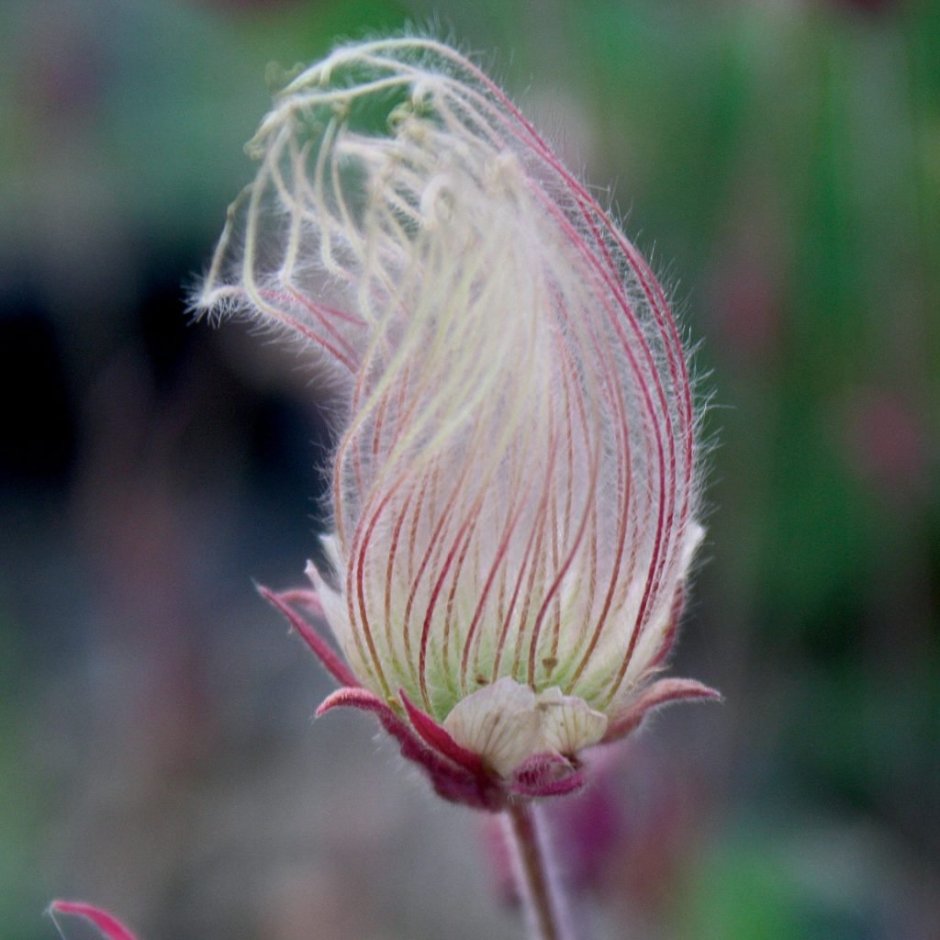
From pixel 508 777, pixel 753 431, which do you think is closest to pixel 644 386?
pixel 508 777

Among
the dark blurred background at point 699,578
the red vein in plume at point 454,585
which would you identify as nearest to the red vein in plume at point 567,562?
the red vein in plume at point 454,585

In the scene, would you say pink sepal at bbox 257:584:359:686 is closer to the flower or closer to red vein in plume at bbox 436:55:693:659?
the flower

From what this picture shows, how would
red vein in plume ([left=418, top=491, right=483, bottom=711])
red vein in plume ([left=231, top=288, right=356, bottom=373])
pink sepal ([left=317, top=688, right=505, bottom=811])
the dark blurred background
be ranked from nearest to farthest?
pink sepal ([left=317, top=688, right=505, bottom=811]) < red vein in plume ([left=418, top=491, right=483, bottom=711]) < red vein in plume ([left=231, top=288, right=356, bottom=373]) < the dark blurred background

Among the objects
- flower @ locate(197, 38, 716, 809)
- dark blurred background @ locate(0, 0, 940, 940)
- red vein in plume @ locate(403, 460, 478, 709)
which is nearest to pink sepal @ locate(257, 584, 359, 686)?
flower @ locate(197, 38, 716, 809)

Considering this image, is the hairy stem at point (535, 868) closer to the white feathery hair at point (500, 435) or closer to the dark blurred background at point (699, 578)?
the white feathery hair at point (500, 435)

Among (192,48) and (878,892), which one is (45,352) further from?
(878,892)
